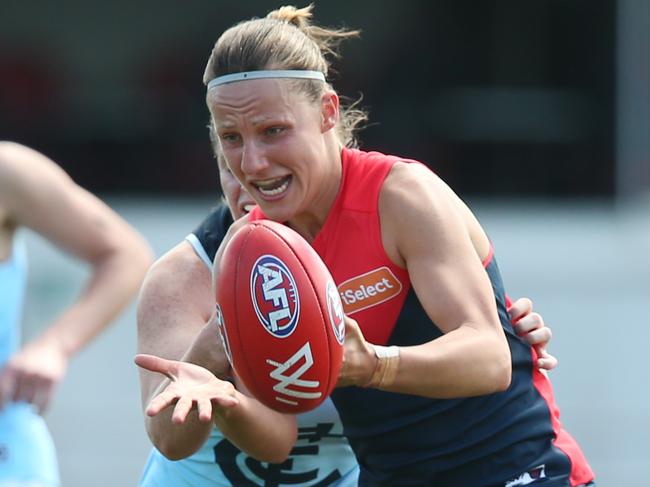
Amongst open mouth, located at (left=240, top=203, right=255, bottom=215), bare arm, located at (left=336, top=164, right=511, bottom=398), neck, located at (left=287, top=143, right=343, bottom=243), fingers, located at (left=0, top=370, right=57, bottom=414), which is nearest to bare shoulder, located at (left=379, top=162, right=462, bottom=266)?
bare arm, located at (left=336, top=164, right=511, bottom=398)

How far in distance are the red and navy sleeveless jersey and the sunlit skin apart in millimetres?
78

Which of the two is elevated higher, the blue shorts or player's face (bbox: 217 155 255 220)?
player's face (bbox: 217 155 255 220)

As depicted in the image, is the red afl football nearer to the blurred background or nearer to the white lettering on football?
the white lettering on football

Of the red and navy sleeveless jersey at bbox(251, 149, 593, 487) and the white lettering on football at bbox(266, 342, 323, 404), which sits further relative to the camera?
the red and navy sleeveless jersey at bbox(251, 149, 593, 487)

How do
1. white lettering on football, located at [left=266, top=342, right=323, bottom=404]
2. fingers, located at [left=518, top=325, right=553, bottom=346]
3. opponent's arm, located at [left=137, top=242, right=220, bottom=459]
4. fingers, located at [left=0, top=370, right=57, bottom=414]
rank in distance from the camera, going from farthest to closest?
fingers, located at [left=0, top=370, right=57, bottom=414] → opponent's arm, located at [left=137, top=242, right=220, bottom=459] → fingers, located at [left=518, top=325, right=553, bottom=346] → white lettering on football, located at [left=266, top=342, right=323, bottom=404]

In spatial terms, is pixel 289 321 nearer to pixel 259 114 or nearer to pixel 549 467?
pixel 259 114

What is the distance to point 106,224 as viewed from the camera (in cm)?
380

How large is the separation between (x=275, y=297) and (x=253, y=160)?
0.38 metres

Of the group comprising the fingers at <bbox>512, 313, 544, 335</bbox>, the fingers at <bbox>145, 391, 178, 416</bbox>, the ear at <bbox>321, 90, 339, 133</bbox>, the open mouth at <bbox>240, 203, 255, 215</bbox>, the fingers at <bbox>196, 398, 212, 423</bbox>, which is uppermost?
the ear at <bbox>321, 90, 339, 133</bbox>

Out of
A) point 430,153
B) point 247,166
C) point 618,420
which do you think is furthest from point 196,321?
point 430,153

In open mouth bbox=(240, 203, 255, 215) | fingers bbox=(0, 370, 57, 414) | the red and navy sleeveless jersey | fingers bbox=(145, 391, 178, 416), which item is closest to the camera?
fingers bbox=(145, 391, 178, 416)

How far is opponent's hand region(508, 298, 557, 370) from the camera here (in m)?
3.03

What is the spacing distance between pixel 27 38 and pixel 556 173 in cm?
376

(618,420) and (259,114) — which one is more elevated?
(259,114)
